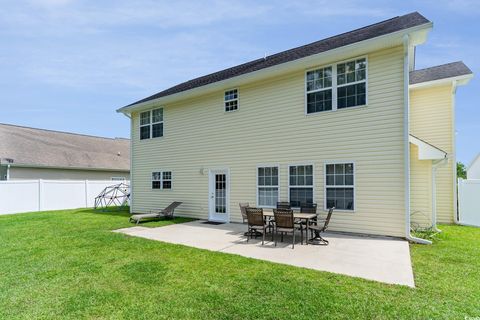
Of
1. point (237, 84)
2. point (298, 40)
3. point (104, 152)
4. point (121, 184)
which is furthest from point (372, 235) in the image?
point (104, 152)

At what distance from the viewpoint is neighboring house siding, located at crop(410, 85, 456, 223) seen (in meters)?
10.5

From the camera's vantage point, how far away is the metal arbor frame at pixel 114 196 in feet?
61.3

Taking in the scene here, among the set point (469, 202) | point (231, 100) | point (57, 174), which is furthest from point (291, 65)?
point (57, 174)

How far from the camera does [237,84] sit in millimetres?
11078

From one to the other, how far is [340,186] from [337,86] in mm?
3276

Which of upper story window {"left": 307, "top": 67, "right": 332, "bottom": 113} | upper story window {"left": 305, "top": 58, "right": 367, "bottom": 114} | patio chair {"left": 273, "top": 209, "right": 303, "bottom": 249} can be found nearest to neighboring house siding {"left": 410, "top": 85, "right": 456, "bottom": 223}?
upper story window {"left": 305, "top": 58, "right": 367, "bottom": 114}

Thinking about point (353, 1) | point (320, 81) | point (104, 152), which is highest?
point (353, 1)

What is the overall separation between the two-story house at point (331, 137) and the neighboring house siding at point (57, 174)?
10526mm

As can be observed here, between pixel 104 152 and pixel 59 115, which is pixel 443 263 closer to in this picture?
pixel 104 152

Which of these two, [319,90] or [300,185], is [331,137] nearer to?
[319,90]

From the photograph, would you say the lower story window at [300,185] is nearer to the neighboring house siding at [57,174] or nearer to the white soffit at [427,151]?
the white soffit at [427,151]

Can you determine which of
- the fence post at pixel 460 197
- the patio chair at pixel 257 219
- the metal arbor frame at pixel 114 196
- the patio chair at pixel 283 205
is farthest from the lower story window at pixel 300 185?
the metal arbor frame at pixel 114 196

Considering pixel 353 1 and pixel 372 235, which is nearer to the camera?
pixel 372 235

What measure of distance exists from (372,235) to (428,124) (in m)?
6.05
